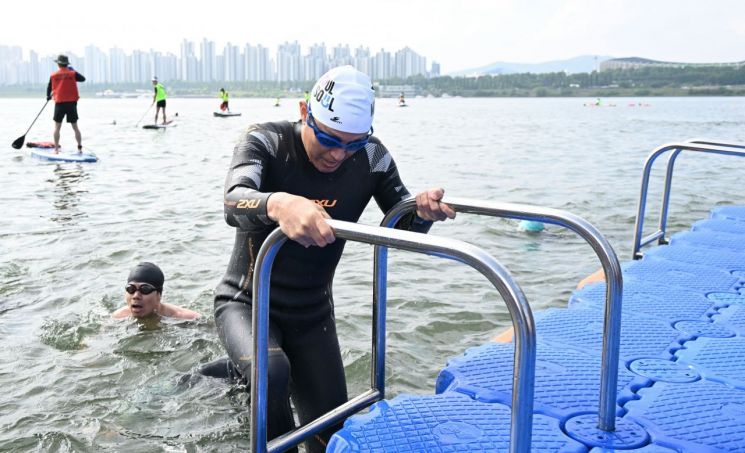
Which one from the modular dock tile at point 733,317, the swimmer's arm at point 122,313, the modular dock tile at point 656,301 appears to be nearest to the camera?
the modular dock tile at point 733,317

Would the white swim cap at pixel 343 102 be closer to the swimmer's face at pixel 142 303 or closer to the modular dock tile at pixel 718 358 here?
the modular dock tile at pixel 718 358

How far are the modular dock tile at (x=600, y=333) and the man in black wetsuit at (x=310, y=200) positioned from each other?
1.29m

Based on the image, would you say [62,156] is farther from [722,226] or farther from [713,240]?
[713,240]

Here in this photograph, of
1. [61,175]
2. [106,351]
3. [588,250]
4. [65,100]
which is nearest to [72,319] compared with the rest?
[106,351]

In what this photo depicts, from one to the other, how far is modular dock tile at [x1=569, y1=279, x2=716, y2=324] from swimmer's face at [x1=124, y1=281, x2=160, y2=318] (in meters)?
3.84

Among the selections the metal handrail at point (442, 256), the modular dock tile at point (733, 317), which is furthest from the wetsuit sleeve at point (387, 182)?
the modular dock tile at point (733, 317)

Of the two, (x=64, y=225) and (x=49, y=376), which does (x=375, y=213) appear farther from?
(x=49, y=376)

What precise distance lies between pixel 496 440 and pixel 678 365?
1.48 m

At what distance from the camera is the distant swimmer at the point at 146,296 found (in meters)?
6.42

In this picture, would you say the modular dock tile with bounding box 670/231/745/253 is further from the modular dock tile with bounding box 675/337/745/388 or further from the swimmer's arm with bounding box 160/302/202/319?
the swimmer's arm with bounding box 160/302/202/319

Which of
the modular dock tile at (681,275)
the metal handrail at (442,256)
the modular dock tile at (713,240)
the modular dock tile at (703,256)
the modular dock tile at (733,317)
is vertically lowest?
the modular dock tile at (733,317)

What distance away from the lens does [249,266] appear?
11.9 feet

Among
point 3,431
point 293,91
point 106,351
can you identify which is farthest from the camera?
point 293,91

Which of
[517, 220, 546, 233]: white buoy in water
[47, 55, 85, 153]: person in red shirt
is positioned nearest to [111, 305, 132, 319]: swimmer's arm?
[517, 220, 546, 233]: white buoy in water
